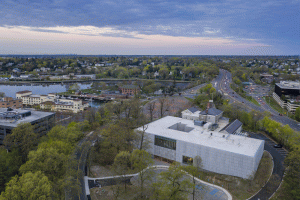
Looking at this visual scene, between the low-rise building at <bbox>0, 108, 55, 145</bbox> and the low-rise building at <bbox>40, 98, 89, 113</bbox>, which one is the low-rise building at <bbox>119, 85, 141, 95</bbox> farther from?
the low-rise building at <bbox>0, 108, 55, 145</bbox>

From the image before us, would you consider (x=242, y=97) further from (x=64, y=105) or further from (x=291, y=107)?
(x=64, y=105)

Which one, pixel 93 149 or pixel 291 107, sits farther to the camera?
pixel 291 107

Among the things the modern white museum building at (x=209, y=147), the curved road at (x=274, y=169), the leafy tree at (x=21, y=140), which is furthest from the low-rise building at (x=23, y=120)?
the curved road at (x=274, y=169)

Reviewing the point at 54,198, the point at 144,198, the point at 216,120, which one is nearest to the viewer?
the point at 54,198

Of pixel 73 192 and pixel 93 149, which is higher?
pixel 93 149

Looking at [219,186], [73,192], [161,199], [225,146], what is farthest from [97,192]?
[225,146]

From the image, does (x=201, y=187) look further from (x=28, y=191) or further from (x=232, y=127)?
(x=28, y=191)

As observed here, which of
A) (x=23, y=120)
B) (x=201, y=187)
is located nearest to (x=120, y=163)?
(x=201, y=187)

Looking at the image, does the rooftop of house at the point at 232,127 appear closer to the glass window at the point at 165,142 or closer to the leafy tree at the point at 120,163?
the glass window at the point at 165,142
